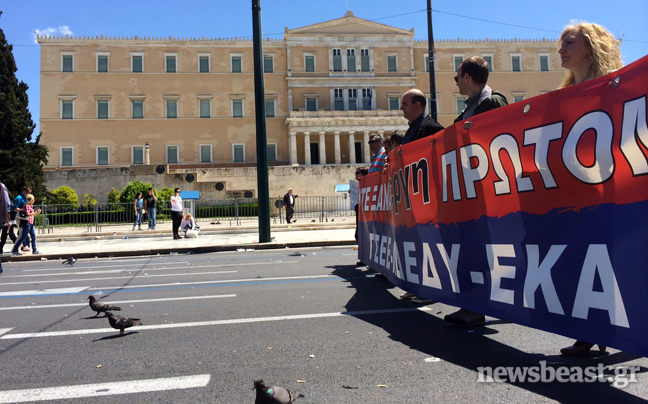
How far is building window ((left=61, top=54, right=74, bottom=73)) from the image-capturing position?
47.8 metres

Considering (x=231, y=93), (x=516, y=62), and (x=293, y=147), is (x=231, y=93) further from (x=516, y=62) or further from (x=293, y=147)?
(x=516, y=62)

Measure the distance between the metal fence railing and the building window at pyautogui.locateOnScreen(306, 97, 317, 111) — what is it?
81.6 feet

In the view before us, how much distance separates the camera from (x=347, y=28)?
171 feet

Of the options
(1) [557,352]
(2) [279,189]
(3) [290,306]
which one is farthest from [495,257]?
(2) [279,189]

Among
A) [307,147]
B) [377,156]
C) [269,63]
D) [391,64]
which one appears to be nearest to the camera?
[377,156]

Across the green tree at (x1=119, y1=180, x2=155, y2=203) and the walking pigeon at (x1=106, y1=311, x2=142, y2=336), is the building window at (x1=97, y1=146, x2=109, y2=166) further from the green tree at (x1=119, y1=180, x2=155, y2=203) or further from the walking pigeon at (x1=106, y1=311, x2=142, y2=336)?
the walking pigeon at (x1=106, y1=311, x2=142, y2=336)

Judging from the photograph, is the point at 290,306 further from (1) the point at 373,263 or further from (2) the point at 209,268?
(2) the point at 209,268

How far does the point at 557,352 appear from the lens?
3.33m

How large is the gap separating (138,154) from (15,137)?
62.4ft

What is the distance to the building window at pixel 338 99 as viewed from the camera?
52188 millimetres

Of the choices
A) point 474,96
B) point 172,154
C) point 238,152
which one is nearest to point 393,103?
point 238,152

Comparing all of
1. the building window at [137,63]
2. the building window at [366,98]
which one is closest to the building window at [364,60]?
the building window at [366,98]

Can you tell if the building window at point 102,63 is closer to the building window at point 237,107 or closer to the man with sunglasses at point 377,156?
the building window at point 237,107

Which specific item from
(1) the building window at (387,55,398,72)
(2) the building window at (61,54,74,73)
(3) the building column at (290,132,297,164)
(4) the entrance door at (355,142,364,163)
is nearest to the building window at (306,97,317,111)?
(3) the building column at (290,132,297,164)
